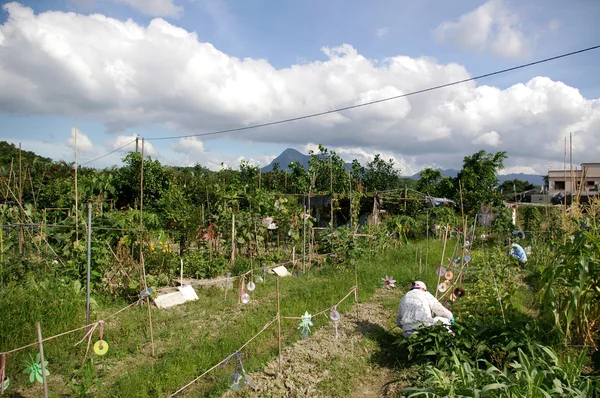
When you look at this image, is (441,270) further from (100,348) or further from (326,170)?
(326,170)

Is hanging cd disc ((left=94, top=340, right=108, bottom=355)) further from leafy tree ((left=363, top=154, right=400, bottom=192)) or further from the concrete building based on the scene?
leafy tree ((left=363, top=154, right=400, bottom=192))

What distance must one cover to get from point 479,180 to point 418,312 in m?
12.4

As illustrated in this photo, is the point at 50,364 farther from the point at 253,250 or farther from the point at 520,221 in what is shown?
the point at 520,221

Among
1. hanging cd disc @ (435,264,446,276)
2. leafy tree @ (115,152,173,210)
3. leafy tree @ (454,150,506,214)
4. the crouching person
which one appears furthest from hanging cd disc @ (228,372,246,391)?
leafy tree @ (454,150,506,214)

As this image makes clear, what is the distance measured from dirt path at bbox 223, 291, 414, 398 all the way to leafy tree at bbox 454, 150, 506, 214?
1117 cm

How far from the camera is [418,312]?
164 inches

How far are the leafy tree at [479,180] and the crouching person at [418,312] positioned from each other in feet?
37.5

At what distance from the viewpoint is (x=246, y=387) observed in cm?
346

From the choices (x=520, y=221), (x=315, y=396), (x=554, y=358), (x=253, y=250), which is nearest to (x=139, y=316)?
(x=315, y=396)

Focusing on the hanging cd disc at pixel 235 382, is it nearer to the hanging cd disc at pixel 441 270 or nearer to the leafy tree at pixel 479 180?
the hanging cd disc at pixel 441 270

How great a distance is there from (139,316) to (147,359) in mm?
1268

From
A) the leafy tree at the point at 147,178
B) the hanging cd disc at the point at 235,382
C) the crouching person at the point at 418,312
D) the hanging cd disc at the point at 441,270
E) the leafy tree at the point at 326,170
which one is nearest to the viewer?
the hanging cd disc at the point at 235,382

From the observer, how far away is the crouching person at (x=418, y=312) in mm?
4141

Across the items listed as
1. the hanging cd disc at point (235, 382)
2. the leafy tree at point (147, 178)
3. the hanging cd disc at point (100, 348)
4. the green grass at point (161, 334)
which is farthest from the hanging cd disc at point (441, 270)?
the leafy tree at point (147, 178)
